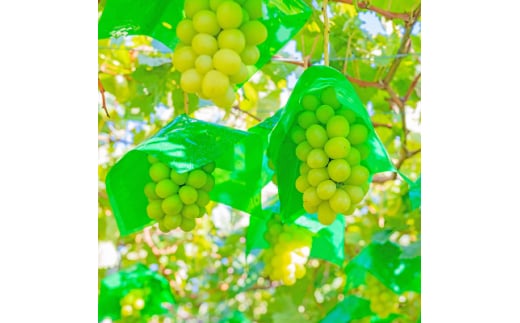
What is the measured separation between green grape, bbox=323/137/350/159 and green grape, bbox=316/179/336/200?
0.03 meters

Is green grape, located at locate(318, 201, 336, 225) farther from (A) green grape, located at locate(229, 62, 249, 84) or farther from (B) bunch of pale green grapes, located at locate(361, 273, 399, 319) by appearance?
(B) bunch of pale green grapes, located at locate(361, 273, 399, 319)

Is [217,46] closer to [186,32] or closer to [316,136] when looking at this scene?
[186,32]

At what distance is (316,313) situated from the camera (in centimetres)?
186

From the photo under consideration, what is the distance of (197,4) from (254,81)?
3.47ft

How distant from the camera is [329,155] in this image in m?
0.66

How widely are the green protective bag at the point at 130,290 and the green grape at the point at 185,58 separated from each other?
103cm

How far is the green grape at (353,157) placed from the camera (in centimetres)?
67

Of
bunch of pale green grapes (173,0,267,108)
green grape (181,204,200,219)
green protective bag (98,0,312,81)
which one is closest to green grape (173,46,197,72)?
bunch of pale green grapes (173,0,267,108)

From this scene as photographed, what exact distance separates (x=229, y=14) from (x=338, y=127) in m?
0.18

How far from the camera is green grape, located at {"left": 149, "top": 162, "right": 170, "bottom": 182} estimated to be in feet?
2.58

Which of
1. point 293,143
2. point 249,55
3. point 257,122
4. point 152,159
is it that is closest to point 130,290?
point 257,122

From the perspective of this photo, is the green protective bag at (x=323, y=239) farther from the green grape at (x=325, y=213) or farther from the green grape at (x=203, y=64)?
the green grape at (x=203, y=64)
